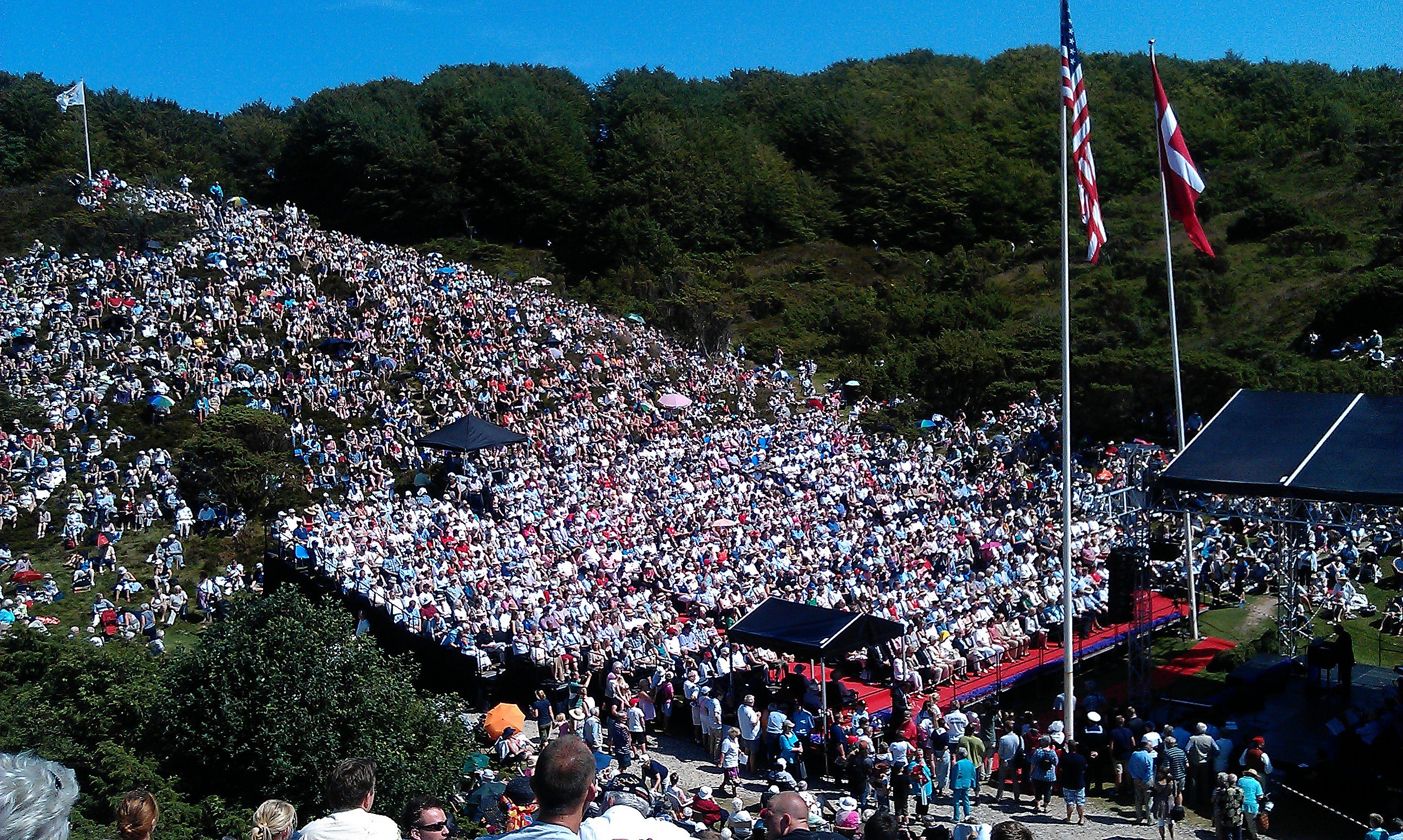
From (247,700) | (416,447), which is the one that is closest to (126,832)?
(247,700)

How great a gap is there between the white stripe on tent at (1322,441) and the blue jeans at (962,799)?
5.91 meters

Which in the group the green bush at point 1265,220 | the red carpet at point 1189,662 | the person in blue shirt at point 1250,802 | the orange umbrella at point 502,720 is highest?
the green bush at point 1265,220

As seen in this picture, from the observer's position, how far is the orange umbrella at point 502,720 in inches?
658

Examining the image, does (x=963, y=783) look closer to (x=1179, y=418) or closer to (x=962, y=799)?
(x=962, y=799)

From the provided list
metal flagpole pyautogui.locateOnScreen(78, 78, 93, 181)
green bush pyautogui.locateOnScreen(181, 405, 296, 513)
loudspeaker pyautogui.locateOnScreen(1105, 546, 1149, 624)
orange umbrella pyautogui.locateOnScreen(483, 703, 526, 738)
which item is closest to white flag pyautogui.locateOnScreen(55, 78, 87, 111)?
metal flagpole pyautogui.locateOnScreen(78, 78, 93, 181)

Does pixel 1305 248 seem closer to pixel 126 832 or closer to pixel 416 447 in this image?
pixel 416 447

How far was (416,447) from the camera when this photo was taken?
32.2 m

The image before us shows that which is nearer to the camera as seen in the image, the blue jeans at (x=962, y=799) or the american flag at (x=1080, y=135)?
the blue jeans at (x=962, y=799)

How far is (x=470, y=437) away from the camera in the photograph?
29953mm

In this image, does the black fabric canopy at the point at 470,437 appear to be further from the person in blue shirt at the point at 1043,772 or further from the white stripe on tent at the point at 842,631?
the person in blue shirt at the point at 1043,772

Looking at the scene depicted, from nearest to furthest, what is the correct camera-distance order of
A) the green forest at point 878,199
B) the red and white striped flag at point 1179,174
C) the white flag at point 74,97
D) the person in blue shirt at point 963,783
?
the person in blue shirt at point 963,783 < the red and white striped flag at point 1179,174 < the green forest at point 878,199 < the white flag at point 74,97

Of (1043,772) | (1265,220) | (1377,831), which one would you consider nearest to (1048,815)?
(1043,772)

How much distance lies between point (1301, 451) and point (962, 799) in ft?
22.7

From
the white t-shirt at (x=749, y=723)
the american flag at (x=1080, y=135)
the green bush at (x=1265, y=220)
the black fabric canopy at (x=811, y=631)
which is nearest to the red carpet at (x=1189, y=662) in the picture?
the black fabric canopy at (x=811, y=631)
